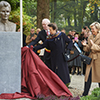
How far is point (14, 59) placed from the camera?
555 centimetres

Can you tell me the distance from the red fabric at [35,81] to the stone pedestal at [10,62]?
0.14 metres

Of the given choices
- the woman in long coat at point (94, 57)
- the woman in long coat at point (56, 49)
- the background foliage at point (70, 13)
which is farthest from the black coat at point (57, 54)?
the background foliage at point (70, 13)

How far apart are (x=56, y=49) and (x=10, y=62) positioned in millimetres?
→ 1511

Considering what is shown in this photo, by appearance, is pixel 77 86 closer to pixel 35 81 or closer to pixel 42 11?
pixel 35 81

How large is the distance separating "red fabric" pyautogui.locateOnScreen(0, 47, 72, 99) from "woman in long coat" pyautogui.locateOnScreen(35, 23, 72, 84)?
0.82 m

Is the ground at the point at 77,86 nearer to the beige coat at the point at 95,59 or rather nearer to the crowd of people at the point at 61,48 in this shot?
the crowd of people at the point at 61,48

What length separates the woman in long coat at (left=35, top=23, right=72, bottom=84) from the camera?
6648 mm

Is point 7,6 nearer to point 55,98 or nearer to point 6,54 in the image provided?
point 6,54

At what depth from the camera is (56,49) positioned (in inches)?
264

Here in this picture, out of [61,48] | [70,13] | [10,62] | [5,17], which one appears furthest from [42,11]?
[10,62]

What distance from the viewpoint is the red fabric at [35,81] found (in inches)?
222

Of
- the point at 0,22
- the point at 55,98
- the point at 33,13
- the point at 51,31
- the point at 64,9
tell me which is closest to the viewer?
the point at 55,98

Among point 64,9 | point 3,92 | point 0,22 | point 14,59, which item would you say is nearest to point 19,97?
Result: point 3,92

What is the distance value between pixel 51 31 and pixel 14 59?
1.46 meters
